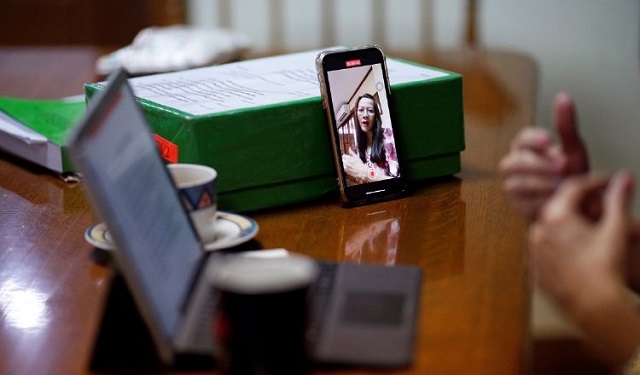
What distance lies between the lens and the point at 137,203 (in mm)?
939

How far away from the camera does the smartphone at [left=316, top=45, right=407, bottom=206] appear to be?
1.30 meters

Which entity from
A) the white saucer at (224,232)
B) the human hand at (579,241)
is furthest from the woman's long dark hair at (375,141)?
the human hand at (579,241)

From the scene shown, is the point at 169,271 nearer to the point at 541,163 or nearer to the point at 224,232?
the point at 224,232

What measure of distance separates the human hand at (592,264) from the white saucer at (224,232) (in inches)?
14.2

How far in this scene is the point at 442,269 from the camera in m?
1.13

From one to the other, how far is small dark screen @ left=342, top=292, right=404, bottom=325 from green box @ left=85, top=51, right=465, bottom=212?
0.33 metres

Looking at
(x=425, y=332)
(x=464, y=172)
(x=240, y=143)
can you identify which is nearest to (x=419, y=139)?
(x=464, y=172)

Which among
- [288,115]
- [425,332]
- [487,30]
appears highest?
[288,115]

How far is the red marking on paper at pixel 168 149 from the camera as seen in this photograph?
1.28 meters

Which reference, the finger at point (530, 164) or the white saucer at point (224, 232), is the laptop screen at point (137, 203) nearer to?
the white saucer at point (224, 232)

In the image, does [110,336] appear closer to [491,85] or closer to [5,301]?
[5,301]

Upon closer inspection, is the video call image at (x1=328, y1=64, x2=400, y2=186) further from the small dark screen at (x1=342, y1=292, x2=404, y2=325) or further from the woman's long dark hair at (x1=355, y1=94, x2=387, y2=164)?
the small dark screen at (x1=342, y1=292, x2=404, y2=325)

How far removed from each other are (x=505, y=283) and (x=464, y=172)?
399mm

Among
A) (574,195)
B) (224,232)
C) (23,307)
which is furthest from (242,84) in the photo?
(574,195)
